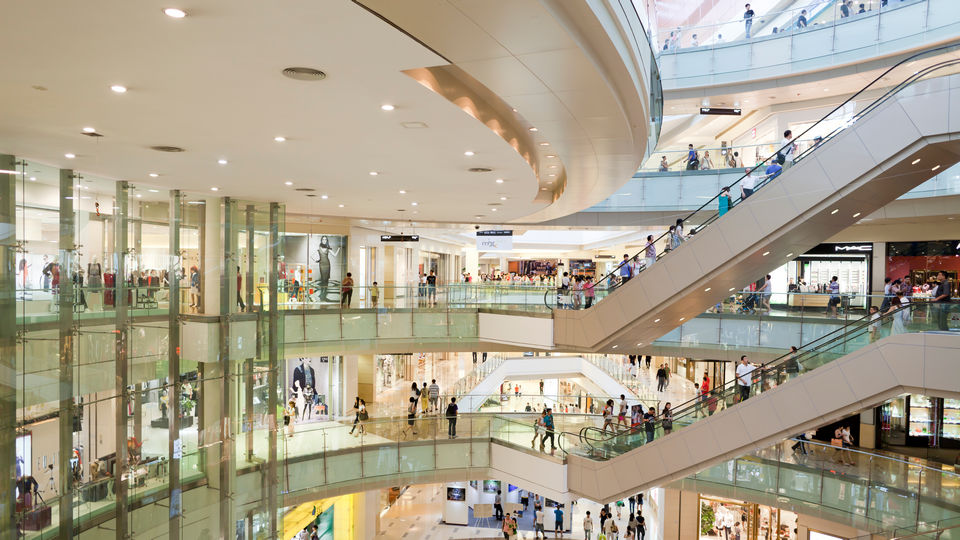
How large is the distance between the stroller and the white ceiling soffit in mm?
10118

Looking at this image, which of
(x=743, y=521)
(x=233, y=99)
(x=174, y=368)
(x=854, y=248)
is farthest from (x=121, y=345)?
(x=854, y=248)

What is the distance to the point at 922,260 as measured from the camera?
20297 mm

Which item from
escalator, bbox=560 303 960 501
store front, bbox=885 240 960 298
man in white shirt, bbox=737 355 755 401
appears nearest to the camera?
escalator, bbox=560 303 960 501

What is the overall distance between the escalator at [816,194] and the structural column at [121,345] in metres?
11.2

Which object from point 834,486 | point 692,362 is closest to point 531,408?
point 834,486

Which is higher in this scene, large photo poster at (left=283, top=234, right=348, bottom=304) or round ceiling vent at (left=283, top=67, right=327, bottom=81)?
round ceiling vent at (left=283, top=67, right=327, bottom=81)

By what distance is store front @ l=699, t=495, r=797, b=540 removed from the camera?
819 inches

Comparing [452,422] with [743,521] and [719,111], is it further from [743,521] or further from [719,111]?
[719,111]

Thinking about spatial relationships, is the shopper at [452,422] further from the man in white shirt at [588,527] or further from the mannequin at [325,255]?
the man in white shirt at [588,527]

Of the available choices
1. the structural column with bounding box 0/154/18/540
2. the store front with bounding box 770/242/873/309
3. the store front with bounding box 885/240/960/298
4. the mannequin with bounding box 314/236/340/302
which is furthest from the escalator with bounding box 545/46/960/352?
the structural column with bounding box 0/154/18/540

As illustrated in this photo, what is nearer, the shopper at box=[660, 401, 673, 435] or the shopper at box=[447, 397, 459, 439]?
the shopper at box=[660, 401, 673, 435]

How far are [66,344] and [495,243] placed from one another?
1696 cm

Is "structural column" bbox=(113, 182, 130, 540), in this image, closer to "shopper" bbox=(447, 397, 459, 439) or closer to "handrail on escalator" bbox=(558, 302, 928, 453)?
"shopper" bbox=(447, 397, 459, 439)

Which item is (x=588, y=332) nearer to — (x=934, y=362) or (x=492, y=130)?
(x=934, y=362)
